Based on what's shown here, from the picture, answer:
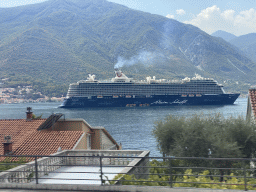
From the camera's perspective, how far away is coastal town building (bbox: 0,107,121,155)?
12859mm

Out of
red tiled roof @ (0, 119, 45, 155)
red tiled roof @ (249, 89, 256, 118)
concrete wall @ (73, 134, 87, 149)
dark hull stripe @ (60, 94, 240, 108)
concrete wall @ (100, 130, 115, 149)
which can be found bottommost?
dark hull stripe @ (60, 94, 240, 108)

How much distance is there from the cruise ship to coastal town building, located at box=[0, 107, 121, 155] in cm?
9125

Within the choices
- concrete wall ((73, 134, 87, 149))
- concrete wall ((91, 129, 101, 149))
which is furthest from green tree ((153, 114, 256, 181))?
concrete wall ((91, 129, 101, 149))

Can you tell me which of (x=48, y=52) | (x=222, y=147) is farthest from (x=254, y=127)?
(x=48, y=52)

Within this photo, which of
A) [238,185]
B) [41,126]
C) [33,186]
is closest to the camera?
[238,185]

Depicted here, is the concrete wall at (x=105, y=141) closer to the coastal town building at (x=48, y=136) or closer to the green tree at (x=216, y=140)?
the coastal town building at (x=48, y=136)

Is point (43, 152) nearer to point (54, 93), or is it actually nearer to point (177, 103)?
point (177, 103)

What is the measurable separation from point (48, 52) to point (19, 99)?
36.5 meters

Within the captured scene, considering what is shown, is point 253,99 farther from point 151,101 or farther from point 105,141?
point 151,101

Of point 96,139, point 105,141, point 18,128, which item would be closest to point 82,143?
point 96,139

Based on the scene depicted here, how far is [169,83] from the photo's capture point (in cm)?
11288

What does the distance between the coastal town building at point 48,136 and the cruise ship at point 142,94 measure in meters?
91.3

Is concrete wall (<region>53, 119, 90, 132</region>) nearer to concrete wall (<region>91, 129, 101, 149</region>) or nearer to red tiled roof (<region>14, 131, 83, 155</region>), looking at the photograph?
concrete wall (<region>91, 129, 101, 149</region>)

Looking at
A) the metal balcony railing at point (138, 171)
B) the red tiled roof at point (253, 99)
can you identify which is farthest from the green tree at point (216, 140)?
the red tiled roof at point (253, 99)
